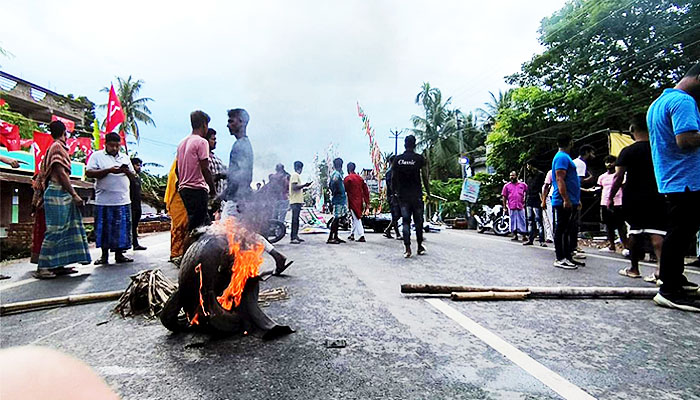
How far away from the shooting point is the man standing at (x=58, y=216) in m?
4.57

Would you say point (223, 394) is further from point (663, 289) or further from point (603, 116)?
point (603, 116)

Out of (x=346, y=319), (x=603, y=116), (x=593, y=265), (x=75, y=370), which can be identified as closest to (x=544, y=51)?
(x=603, y=116)

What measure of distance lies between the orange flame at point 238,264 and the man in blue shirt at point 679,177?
338 centimetres

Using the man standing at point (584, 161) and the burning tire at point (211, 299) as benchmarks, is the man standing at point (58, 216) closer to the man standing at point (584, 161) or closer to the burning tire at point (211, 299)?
the burning tire at point (211, 299)

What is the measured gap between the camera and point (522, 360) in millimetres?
2123

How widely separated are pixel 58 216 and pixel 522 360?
17.2ft

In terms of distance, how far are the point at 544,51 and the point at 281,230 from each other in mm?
18335

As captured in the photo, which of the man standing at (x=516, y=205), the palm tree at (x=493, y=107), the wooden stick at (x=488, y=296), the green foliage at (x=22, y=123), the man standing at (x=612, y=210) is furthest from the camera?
the palm tree at (x=493, y=107)

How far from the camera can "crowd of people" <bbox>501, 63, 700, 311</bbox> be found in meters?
3.24

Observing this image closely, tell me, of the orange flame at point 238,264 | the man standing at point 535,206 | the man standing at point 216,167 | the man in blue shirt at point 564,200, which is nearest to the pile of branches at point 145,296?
the orange flame at point 238,264

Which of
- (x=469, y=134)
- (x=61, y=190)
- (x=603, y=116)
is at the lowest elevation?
(x=61, y=190)

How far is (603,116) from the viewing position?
1597cm

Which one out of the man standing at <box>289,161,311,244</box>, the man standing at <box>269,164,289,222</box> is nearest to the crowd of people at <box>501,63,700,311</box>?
the man standing at <box>269,164,289,222</box>

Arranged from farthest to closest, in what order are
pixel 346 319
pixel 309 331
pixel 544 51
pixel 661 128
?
pixel 544 51 → pixel 661 128 → pixel 346 319 → pixel 309 331
